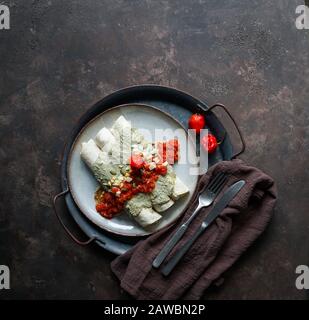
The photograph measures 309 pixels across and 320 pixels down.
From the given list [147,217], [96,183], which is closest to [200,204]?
[147,217]

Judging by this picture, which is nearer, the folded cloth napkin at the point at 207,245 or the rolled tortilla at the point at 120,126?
the folded cloth napkin at the point at 207,245

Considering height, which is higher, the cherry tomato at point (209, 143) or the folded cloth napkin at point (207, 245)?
the cherry tomato at point (209, 143)

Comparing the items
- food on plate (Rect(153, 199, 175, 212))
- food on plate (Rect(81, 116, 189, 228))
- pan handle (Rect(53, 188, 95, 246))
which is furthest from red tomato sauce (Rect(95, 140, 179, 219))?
pan handle (Rect(53, 188, 95, 246))

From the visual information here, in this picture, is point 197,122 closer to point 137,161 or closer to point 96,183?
point 137,161

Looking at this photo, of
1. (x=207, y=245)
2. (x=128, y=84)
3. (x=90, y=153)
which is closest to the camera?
(x=207, y=245)

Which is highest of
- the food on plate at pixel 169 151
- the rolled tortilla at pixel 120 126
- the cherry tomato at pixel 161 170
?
the rolled tortilla at pixel 120 126

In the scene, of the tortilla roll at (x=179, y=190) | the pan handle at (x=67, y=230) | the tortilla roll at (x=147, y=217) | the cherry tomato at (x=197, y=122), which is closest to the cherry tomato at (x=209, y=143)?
the cherry tomato at (x=197, y=122)

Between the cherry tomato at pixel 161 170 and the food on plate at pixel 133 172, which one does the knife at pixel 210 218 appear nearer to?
the food on plate at pixel 133 172
